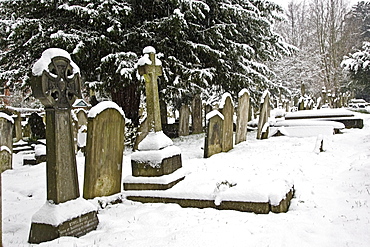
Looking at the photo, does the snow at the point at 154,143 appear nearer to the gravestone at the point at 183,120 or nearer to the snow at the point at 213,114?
the snow at the point at 213,114

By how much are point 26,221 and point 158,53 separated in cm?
774

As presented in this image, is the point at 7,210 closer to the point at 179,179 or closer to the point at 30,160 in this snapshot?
the point at 179,179

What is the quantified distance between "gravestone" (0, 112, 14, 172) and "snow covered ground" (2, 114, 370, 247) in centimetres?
137

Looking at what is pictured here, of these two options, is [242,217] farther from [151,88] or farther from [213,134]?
[213,134]

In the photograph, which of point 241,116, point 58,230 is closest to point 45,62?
point 58,230

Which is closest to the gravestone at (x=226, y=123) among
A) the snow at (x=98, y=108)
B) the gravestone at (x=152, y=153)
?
the gravestone at (x=152, y=153)

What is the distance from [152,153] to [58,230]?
A: 7.96 ft

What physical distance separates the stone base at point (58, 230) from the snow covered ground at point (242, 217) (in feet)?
0.35

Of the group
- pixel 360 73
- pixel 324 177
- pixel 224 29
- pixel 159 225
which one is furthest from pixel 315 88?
pixel 159 225

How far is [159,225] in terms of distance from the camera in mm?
4055

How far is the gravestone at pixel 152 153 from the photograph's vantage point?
18.4 ft

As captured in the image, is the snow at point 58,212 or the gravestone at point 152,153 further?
the gravestone at point 152,153

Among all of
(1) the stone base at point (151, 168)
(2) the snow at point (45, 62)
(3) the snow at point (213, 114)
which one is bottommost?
(1) the stone base at point (151, 168)

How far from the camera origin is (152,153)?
18.9 ft
